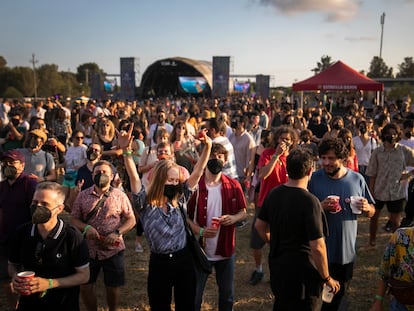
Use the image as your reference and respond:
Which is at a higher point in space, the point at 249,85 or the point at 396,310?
the point at 249,85

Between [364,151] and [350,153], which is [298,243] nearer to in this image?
[350,153]

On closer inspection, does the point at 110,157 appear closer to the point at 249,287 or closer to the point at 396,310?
the point at 249,287

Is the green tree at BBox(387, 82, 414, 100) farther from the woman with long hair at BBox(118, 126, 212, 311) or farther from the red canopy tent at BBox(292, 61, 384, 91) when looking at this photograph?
the woman with long hair at BBox(118, 126, 212, 311)

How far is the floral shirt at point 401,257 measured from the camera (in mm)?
2137

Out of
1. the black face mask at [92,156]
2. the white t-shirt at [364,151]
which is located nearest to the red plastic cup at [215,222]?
the black face mask at [92,156]

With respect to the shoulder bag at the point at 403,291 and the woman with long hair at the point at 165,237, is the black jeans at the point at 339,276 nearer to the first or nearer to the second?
the shoulder bag at the point at 403,291

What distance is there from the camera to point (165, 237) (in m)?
2.76

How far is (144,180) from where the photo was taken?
4.74 meters

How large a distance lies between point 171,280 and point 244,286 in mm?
1959

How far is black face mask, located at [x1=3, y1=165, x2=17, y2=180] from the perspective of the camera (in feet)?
11.1

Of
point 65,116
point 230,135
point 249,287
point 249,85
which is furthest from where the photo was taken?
point 249,85

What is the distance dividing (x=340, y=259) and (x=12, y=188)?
10.1ft

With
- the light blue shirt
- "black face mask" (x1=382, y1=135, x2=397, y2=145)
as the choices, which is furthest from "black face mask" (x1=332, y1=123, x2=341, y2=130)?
the light blue shirt

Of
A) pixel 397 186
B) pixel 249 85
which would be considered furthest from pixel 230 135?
pixel 249 85
